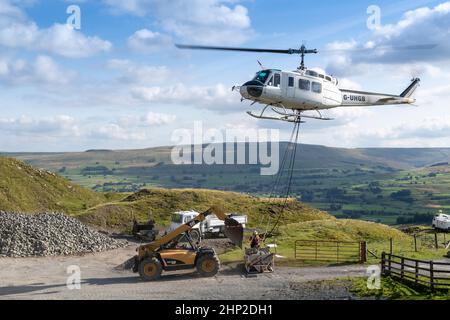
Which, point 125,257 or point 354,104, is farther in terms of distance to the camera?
point 125,257

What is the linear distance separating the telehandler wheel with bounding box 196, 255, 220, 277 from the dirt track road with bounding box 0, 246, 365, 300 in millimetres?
384

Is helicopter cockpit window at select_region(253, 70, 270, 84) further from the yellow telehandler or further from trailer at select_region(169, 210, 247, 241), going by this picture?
trailer at select_region(169, 210, 247, 241)

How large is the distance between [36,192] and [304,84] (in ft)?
129

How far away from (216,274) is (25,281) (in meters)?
10.3

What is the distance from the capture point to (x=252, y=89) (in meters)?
26.1

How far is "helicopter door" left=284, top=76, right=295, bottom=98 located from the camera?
87.9ft

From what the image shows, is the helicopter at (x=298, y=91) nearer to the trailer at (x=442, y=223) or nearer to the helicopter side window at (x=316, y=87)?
the helicopter side window at (x=316, y=87)

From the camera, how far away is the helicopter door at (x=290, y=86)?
2678cm

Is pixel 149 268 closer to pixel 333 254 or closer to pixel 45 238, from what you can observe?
pixel 333 254

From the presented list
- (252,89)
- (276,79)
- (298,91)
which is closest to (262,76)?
(276,79)
